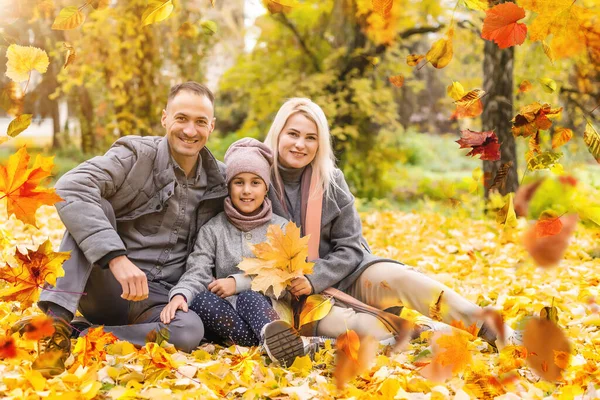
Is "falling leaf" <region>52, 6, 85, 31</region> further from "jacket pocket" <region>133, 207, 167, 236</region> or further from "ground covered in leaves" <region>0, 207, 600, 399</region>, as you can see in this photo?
"jacket pocket" <region>133, 207, 167, 236</region>

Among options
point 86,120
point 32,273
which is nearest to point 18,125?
point 32,273

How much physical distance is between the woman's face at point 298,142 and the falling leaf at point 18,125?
4.04ft

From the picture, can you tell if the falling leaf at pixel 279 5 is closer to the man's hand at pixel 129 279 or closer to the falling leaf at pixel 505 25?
the falling leaf at pixel 505 25

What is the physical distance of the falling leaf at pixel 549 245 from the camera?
1328 mm

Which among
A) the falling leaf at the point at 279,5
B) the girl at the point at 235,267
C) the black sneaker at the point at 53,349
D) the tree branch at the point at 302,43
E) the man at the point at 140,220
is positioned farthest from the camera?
the tree branch at the point at 302,43

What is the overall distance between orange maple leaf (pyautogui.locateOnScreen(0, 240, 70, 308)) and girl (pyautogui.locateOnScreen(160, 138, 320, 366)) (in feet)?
1.79

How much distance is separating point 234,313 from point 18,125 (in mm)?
1104

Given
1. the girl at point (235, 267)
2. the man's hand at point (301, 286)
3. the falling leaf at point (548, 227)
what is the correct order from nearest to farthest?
the falling leaf at point (548, 227) → the girl at point (235, 267) → the man's hand at point (301, 286)

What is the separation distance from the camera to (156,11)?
1376 millimetres

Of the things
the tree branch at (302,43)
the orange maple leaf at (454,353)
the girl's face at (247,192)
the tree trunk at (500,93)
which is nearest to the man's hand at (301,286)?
the girl's face at (247,192)

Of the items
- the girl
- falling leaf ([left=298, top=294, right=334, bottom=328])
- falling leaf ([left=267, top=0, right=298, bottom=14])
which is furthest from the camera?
the girl

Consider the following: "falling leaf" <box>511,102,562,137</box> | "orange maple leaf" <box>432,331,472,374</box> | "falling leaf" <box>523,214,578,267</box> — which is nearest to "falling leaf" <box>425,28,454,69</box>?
"falling leaf" <box>511,102,562,137</box>

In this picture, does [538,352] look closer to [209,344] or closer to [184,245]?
[209,344]

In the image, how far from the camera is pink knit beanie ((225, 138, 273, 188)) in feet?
8.23
